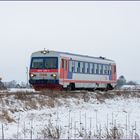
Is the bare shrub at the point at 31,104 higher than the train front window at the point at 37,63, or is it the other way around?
the train front window at the point at 37,63

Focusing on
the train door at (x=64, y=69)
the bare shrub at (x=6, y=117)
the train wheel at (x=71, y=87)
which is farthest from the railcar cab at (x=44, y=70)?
the bare shrub at (x=6, y=117)

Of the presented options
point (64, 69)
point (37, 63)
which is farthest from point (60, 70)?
point (37, 63)

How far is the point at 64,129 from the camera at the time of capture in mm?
17188

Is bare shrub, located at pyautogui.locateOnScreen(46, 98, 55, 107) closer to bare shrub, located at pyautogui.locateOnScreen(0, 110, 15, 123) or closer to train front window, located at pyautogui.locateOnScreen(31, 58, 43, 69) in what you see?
bare shrub, located at pyautogui.locateOnScreen(0, 110, 15, 123)

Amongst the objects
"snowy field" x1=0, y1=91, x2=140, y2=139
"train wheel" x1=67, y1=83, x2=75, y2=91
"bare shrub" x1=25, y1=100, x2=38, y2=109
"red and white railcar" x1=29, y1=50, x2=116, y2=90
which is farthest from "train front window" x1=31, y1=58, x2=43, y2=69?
"bare shrub" x1=25, y1=100, x2=38, y2=109

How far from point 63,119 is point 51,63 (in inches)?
466

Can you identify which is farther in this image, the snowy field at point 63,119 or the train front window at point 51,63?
the train front window at point 51,63

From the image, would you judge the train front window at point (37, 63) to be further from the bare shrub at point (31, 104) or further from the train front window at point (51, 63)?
the bare shrub at point (31, 104)

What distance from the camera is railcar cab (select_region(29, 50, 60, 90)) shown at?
3161 cm

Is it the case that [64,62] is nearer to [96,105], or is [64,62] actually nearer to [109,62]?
[96,105]

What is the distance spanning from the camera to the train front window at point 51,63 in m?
31.7

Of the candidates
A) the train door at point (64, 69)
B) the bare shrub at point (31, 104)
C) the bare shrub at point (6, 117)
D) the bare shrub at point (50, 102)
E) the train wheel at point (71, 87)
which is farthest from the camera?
the train wheel at point (71, 87)

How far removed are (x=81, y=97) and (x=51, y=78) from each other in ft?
10.8

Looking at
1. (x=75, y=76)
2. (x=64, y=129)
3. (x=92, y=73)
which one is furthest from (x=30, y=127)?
(x=92, y=73)
